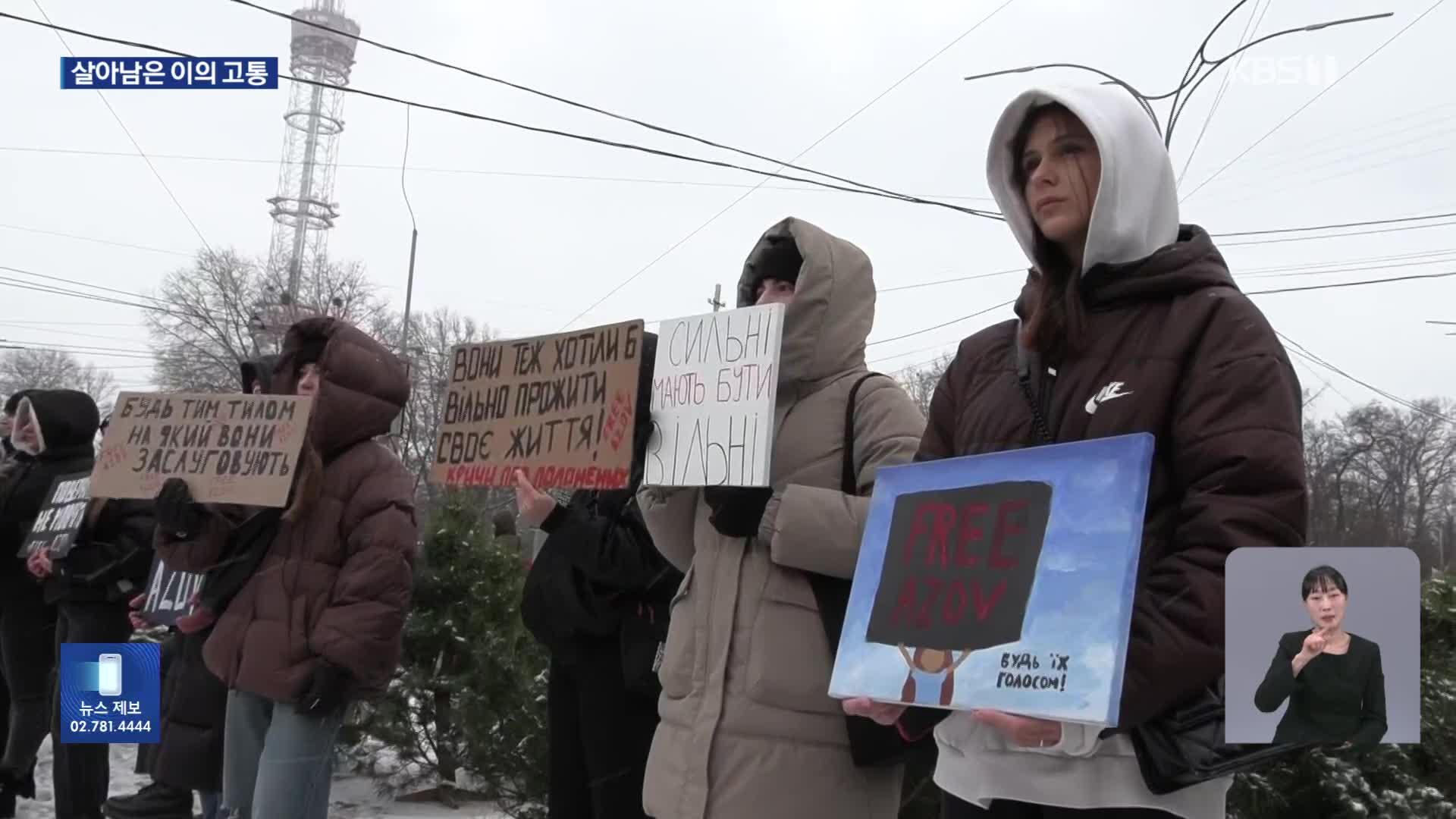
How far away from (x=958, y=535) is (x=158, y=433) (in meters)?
4.18

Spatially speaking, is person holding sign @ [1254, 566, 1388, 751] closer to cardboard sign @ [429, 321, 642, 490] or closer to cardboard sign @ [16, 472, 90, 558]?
cardboard sign @ [429, 321, 642, 490]

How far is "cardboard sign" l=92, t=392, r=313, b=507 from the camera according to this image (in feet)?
15.2

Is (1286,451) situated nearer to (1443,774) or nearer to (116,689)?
(1443,774)

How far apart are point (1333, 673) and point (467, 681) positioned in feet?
15.9

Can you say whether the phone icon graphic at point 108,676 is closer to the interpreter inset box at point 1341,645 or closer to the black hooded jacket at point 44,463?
the black hooded jacket at point 44,463

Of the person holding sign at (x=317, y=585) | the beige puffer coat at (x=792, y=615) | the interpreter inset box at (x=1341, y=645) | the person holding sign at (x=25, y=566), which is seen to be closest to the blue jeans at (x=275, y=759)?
the person holding sign at (x=317, y=585)

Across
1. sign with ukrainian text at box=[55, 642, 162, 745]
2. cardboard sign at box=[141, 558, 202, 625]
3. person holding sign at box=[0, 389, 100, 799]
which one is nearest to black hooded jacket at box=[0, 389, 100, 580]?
person holding sign at box=[0, 389, 100, 799]

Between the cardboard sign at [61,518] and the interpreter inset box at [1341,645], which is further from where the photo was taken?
the cardboard sign at [61,518]

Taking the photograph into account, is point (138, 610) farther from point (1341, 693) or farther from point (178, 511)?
point (1341, 693)

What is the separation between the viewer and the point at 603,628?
3787 mm

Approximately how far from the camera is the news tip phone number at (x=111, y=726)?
18.9ft

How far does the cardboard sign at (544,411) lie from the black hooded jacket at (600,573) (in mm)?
93

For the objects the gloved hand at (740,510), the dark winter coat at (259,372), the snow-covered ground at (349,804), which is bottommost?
the snow-covered ground at (349,804)

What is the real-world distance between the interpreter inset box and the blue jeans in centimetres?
357
